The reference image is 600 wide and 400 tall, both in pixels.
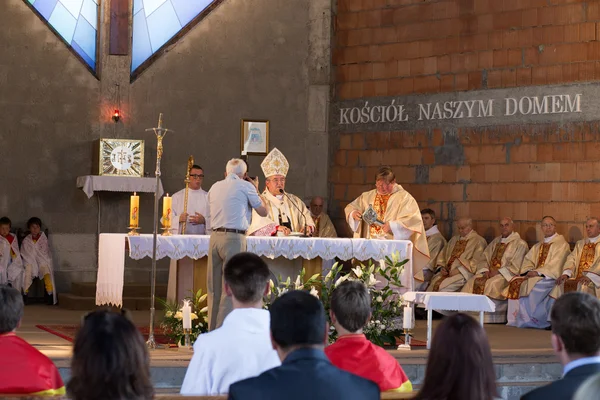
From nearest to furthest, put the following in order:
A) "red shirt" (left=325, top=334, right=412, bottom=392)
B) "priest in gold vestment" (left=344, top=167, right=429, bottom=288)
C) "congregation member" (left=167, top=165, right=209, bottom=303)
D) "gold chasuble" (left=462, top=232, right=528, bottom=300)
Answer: "red shirt" (left=325, top=334, right=412, bottom=392) → "congregation member" (left=167, top=165, right=209, bottom=303) → "priest in gold vestment" (left=344, top=167, right=429, bottom=288) → "gold chasuble" (left=462, top=232, right=528, bottom=300)

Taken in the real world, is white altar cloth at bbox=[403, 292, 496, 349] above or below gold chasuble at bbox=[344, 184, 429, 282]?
below

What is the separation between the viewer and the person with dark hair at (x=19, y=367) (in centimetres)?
361

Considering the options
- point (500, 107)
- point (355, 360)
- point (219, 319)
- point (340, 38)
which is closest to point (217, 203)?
point (219, 319)

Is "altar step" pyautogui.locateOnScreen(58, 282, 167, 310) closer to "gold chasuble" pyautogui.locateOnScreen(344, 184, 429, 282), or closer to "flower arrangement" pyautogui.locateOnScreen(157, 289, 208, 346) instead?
"gold chasuble" pyautogui.locateOnScreen(344, 184, 429, 282)

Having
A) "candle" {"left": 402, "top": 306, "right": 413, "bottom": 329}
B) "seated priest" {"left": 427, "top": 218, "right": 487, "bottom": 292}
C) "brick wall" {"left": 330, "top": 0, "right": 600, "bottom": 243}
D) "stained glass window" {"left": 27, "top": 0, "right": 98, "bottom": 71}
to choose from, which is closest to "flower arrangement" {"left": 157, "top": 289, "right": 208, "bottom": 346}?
"candle" {"left": 402, "top": 306, "right": 413, "bottom": 329}

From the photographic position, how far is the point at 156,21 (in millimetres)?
13414

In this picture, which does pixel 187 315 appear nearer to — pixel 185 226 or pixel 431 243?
pixel 185 226

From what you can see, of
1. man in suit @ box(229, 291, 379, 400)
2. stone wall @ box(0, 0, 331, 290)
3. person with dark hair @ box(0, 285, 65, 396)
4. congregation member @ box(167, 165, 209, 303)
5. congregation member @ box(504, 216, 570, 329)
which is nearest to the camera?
man in suit @ box(229, 291, 379, 400)

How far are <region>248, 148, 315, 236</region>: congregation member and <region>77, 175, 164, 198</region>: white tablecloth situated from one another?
105 inches

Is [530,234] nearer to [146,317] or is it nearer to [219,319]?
[146,317]

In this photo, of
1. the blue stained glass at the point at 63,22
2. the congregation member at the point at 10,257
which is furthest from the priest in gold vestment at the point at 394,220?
the blue stained glass at the point at 63,22

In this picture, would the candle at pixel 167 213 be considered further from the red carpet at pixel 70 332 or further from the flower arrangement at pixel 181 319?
the red carpet at pixel 70 332

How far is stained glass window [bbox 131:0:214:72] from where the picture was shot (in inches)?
526

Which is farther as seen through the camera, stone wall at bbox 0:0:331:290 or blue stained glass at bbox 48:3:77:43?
blue stained glass at bbox 48:3:77:43
